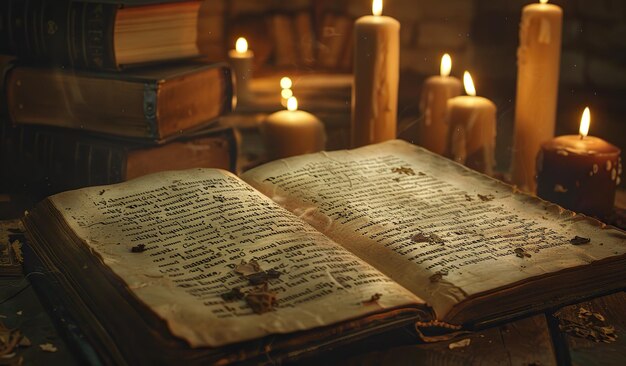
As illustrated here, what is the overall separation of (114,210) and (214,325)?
367 mm

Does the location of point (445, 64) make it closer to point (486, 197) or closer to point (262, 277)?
point (486, 197)

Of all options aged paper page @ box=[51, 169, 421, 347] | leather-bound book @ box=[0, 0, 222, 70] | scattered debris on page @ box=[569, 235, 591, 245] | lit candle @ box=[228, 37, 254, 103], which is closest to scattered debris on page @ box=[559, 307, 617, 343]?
scattered debris on page @ box=[569, 235, 591, 245]

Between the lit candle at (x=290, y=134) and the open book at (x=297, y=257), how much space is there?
324 mm

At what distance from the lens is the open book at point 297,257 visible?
890 mm

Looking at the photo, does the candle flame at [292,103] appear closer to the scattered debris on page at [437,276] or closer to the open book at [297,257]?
the open book at [297,257]

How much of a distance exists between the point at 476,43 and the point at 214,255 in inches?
69.6

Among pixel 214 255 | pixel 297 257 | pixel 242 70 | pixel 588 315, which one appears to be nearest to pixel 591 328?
pixel 588 315

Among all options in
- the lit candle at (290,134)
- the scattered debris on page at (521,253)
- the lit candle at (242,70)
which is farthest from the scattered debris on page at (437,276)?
the lit candle at (242,70)

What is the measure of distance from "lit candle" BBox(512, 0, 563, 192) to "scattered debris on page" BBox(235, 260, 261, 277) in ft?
2.58

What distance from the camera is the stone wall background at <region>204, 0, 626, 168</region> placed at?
90.7 inches

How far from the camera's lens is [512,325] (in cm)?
103

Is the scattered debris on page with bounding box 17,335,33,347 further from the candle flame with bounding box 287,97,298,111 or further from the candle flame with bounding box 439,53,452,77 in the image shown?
the candle flame with bounding box 439,53,452,77

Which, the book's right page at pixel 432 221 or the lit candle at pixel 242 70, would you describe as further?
the lit candle at pixel 242 70

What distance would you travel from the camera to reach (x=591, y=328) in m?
1.03
